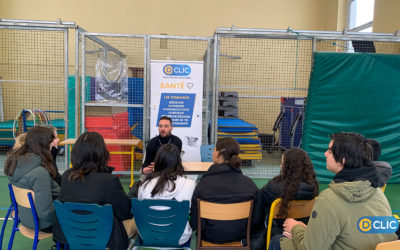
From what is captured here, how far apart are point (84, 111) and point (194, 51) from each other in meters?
4.31

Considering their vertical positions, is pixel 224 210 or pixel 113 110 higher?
pixel 113 110

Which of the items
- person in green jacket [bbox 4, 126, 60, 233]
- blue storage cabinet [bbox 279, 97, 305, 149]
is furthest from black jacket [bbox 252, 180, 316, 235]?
blue storage cabinet [bbox 279, 97, 305, 149]

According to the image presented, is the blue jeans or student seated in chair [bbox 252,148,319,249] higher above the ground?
student seated in chair [bbox 252,148,319,249]

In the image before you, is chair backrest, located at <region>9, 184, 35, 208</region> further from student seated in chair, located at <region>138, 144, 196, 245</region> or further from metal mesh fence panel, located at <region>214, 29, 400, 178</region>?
metal mesh fence panel, located at <region>214, 29, 400, 178</region>

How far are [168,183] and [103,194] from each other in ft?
1.47

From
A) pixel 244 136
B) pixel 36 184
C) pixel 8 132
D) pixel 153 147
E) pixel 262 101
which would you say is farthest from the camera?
pixel 262 101

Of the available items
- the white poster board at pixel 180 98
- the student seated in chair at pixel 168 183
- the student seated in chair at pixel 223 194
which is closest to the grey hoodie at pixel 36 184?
the student seated in chair at pixel 168 183

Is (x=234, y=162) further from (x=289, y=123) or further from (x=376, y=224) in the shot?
(x=289, y=123)

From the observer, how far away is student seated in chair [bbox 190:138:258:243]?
84.4 inches

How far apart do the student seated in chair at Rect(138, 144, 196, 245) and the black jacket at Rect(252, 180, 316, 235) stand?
495mm

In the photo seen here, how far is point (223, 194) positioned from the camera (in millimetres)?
2213

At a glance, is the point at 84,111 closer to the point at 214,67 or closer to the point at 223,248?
the point at 214,67

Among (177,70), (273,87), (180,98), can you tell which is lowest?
(180,98)

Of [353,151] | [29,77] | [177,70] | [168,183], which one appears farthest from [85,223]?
[29,77]
